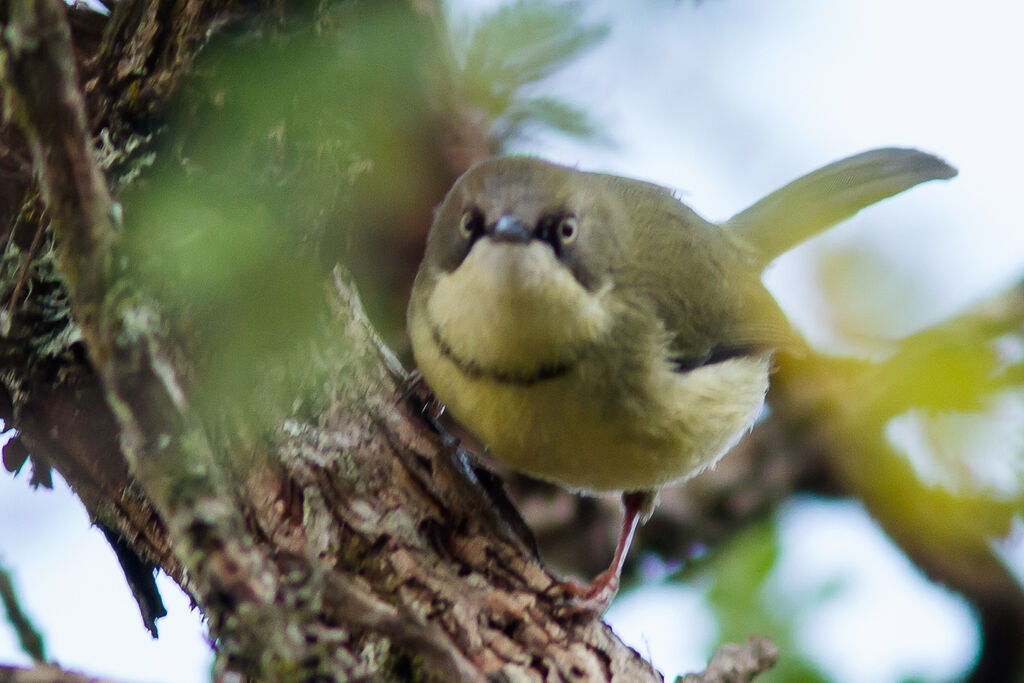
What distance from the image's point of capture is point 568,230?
10.1ft

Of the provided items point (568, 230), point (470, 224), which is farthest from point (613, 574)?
point (470, 224)

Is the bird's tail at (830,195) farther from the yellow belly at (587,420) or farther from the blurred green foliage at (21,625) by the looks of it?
the blurred green foliage at (21,625)

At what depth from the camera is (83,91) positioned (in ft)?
8.43

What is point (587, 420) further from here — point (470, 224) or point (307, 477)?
point (307, 477)

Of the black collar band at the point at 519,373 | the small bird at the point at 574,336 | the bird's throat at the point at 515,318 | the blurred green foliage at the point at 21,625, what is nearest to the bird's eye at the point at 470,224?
the small bird at the point at 574,336

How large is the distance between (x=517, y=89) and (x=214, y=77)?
90 cm

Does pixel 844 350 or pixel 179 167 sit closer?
pixel 179 167

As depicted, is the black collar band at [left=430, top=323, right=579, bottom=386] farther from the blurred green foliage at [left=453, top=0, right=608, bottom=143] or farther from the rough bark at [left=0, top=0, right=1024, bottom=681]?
the blurred green foliage at [left=453, top=0, right=608, bottom=143]

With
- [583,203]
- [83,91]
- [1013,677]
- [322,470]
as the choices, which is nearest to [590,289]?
[583,203]

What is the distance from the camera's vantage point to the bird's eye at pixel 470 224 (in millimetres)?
3020

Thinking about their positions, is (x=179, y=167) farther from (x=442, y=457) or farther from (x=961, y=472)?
(x=961, y=472)

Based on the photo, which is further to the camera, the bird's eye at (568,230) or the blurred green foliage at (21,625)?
the bird's eye at (568,230)

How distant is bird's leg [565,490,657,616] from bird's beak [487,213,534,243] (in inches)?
39.8

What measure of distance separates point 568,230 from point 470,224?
0.31m
